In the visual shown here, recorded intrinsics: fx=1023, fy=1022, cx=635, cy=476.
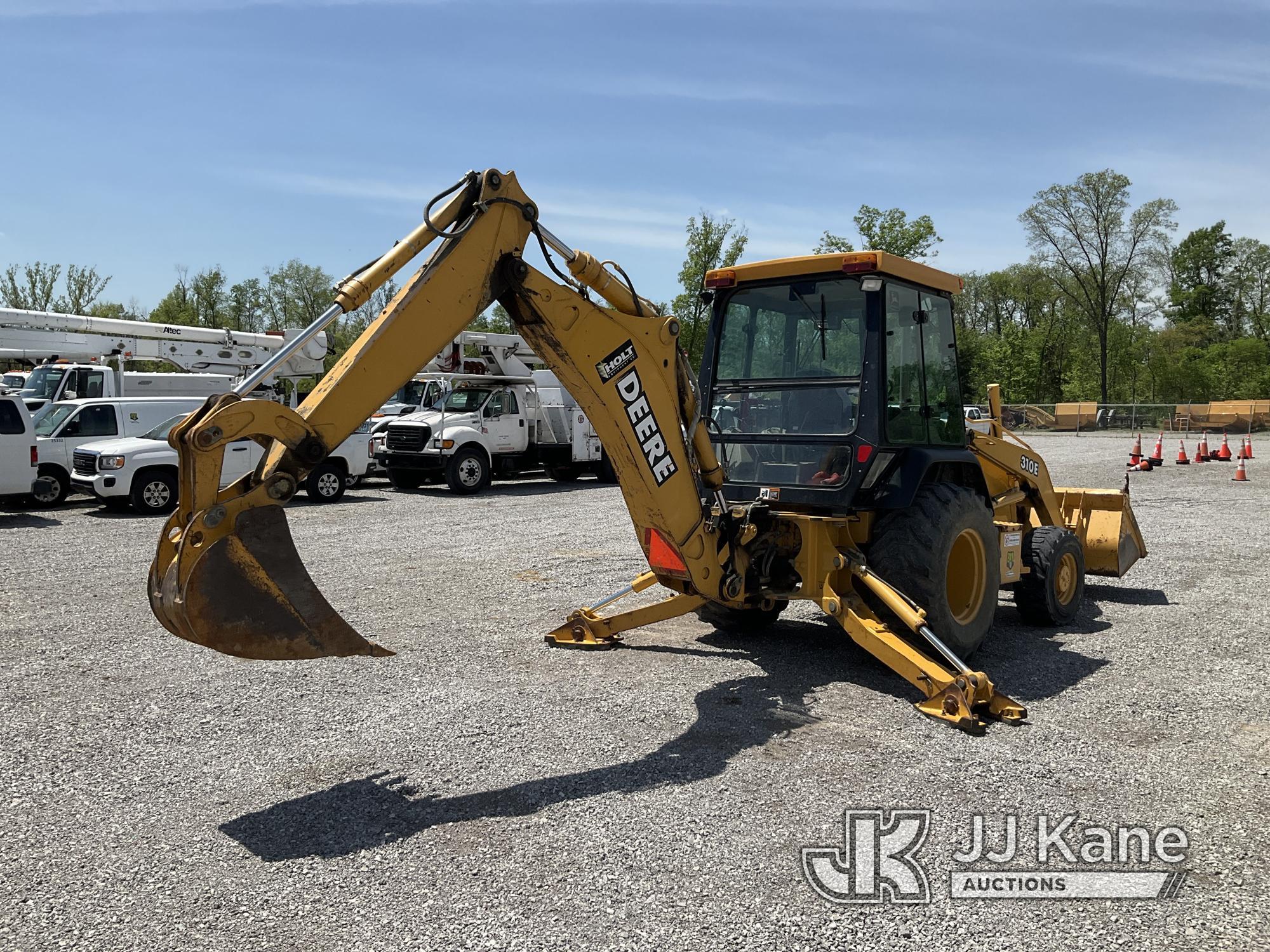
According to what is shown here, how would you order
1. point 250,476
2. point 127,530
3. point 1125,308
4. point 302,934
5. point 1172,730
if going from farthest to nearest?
point 1125,308
point 127,530
point 1172,730
point 250,476
point 302,934

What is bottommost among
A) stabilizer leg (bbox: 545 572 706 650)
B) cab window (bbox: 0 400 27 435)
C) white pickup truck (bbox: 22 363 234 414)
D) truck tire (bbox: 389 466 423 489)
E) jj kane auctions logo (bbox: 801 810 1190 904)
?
jj kane auctions logo (bbox: 801 810 1190 904)

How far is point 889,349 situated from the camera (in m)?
6.76

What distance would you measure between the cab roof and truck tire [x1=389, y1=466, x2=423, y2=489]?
45.0 ft

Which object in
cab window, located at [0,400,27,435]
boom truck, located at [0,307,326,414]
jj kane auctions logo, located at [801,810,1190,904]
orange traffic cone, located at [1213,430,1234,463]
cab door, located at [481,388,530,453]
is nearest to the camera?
jj kane auctions logo, located at [801,810,1190,904]

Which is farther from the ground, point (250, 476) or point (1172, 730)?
point (250, 476)

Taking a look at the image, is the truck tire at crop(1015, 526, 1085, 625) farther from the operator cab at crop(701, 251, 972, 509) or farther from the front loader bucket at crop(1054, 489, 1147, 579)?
the operator cab at crop(701, 251, 972, 509)

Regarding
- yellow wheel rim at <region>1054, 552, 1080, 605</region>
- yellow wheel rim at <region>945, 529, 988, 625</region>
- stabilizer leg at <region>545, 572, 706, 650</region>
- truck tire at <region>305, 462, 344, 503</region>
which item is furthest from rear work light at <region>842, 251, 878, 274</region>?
truck tire at <region>305, 462, 344, 503</region>

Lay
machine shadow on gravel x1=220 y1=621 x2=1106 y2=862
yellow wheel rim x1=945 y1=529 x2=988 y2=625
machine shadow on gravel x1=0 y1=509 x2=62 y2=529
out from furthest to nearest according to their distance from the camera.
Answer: machine shadow on gravel x1=0 y1=509 x2=62 y2=529 < yellow wheel rim x1=945 y1=529 x2=988 y2=625 < machine shadow on gravel x1=220 y1=621 x2=1106 y2=862

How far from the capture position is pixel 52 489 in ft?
54.8

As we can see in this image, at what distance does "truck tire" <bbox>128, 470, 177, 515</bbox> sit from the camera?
15945 millimetres

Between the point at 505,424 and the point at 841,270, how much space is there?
1486 cm

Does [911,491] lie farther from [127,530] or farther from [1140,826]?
[127,530]

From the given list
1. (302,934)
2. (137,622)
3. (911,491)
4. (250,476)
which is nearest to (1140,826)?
(911,491)

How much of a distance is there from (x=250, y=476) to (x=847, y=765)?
3.14 meters
